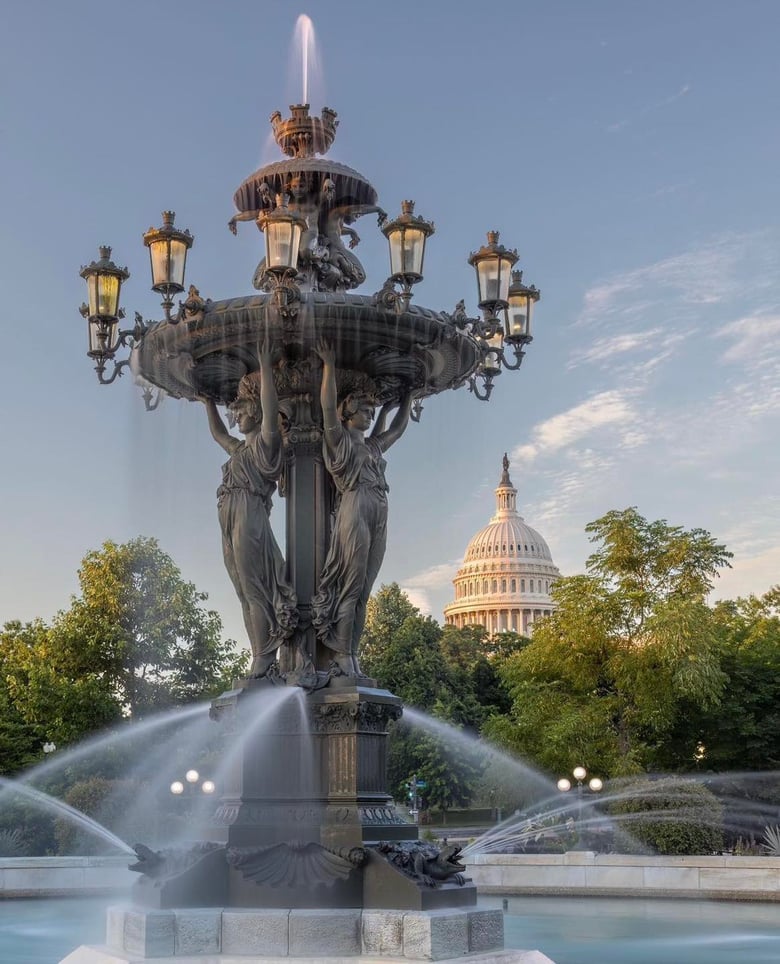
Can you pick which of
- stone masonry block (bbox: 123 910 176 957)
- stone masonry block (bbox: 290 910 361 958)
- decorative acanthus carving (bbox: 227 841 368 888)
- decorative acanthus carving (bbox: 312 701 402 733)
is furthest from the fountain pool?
decorative acanthus carving (bbox: 312 701 402 733)

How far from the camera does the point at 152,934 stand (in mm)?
9406

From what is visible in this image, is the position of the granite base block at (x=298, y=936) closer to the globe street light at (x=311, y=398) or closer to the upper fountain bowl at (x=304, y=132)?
the globe street light at (x=311, y=398)

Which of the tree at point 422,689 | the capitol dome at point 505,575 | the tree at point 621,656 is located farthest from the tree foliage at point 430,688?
the capitol dome at point 505,575

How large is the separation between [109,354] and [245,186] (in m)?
2.68

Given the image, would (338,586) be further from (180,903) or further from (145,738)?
(145,738)

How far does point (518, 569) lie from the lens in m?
155

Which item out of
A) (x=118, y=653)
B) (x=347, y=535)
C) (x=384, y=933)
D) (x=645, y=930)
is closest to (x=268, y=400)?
(x=347, y=535)

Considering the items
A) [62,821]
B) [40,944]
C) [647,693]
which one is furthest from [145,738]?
[40,944]

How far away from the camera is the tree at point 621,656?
3888 centimetres

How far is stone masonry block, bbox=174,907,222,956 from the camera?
9.49m

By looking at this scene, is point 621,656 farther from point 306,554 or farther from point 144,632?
point 306,554

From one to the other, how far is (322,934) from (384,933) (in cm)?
49

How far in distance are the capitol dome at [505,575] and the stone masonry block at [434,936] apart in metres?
142

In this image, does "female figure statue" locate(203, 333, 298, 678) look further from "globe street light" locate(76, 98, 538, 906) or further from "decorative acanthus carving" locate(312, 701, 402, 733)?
"decorative acanthus carving" locate(312, 701, 402, 733)
